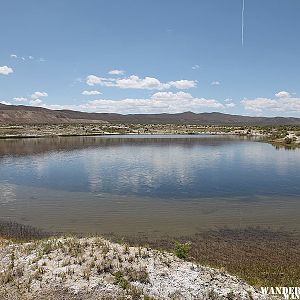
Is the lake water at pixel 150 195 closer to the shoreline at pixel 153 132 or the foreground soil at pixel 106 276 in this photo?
the foreground soil at pixel 106 276

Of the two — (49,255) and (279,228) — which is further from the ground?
(49,255)

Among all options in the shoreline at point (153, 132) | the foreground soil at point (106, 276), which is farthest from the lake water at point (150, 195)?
the shoreline at point (153, 132)

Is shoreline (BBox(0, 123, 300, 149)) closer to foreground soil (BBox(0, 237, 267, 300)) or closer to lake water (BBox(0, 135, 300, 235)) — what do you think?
lake water (BBox(0, 135, 300, 235))

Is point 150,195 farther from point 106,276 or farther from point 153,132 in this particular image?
point 153,132

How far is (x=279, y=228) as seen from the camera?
17.8m

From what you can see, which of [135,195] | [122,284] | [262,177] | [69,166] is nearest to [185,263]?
[122,284]

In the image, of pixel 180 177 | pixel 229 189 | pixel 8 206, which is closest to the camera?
pixel 8 206

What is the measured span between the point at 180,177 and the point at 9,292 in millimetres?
23344

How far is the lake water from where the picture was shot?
1884 centimetres

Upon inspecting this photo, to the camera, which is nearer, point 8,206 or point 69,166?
point 8,206

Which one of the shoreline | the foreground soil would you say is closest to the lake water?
the foreground soil

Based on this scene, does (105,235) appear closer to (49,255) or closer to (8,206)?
(49,255)

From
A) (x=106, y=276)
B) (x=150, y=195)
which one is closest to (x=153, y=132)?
(x=150, y=195)

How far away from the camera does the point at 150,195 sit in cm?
2494
